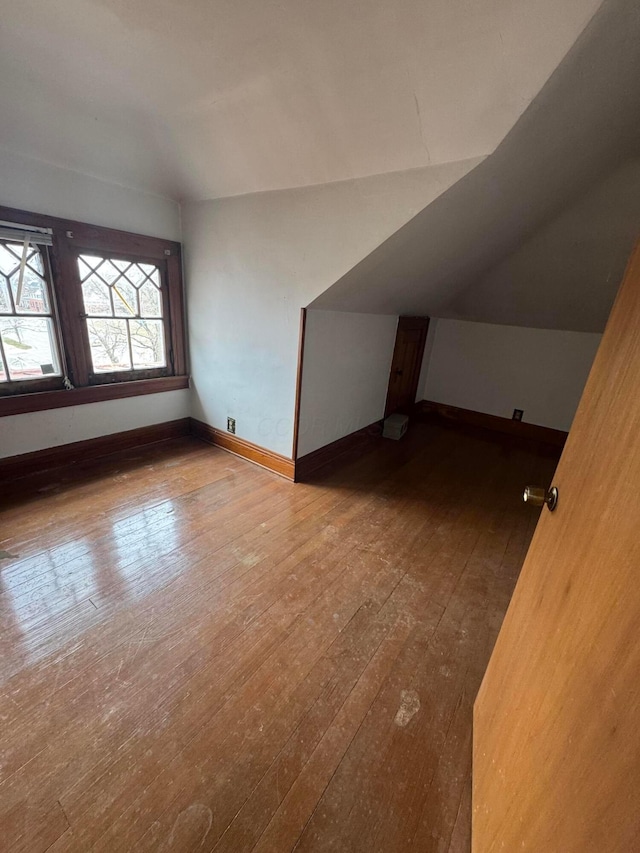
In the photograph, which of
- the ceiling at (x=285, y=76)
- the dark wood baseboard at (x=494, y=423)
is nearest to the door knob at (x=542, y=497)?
the ceiling at (x=285, y=76)

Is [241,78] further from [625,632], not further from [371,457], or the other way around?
[371,457]

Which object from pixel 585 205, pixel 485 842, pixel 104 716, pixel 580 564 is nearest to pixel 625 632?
pixel 580 564

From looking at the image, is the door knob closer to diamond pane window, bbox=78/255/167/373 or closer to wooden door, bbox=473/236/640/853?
wooden door, bbox=473/236/640/853

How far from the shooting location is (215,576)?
1760 millimetres

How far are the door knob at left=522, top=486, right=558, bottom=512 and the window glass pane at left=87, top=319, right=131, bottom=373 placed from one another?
114 inches

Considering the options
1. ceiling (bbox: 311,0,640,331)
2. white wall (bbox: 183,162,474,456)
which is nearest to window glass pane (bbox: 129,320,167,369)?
white wall (bbox: 183,162,474,456)

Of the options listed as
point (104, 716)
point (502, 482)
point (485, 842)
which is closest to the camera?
point (485, 842)

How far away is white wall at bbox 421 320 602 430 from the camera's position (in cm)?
347

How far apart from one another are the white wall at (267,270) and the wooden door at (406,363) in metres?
1.47

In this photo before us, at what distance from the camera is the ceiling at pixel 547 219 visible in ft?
4.07

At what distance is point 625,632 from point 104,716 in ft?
4.82

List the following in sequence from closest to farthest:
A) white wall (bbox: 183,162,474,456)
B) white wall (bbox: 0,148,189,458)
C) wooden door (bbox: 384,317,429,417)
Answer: white wall (bbox: 183,162,474,456)
white wall (bbox: 0,148,189,458)
wooden door (bbox: 384,317,429,417)

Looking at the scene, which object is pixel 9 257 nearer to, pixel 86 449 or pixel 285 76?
pixel 86 449

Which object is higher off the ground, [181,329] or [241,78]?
[241,78]
